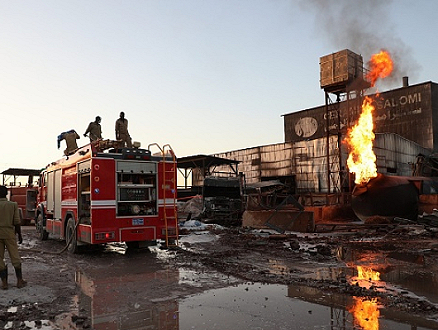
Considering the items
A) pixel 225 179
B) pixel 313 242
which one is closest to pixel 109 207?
pixel 313 242

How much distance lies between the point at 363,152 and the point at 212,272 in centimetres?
1546

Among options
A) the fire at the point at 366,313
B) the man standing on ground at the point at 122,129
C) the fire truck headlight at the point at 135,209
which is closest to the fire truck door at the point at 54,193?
the man standing on ground at the point at 122,129

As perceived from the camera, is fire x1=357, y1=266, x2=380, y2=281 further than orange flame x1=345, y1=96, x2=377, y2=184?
No

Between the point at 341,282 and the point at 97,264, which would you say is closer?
the point at 341,282

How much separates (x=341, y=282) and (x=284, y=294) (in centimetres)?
136

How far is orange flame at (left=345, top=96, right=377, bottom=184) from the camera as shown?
827 inches

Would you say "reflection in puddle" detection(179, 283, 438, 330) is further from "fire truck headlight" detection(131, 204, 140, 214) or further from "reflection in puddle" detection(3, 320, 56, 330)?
"fire truck headlight" detection(131, 204, 140, 214)

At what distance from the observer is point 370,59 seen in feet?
91.0

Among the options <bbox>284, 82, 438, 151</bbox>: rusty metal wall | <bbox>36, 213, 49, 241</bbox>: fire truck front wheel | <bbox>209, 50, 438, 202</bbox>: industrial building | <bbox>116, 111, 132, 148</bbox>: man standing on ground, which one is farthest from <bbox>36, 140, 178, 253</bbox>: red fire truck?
<bbox>284, 82, 438, 151</bbox>: rusty metal wall

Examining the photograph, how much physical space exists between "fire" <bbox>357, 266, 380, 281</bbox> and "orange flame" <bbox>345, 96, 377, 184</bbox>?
12.3 m

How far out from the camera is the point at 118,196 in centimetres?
1127

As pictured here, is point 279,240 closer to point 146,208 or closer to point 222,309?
point 146,208

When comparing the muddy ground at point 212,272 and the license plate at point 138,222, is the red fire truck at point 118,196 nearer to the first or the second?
the license plate at point 138,222

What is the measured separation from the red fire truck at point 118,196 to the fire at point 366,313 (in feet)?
21.9
